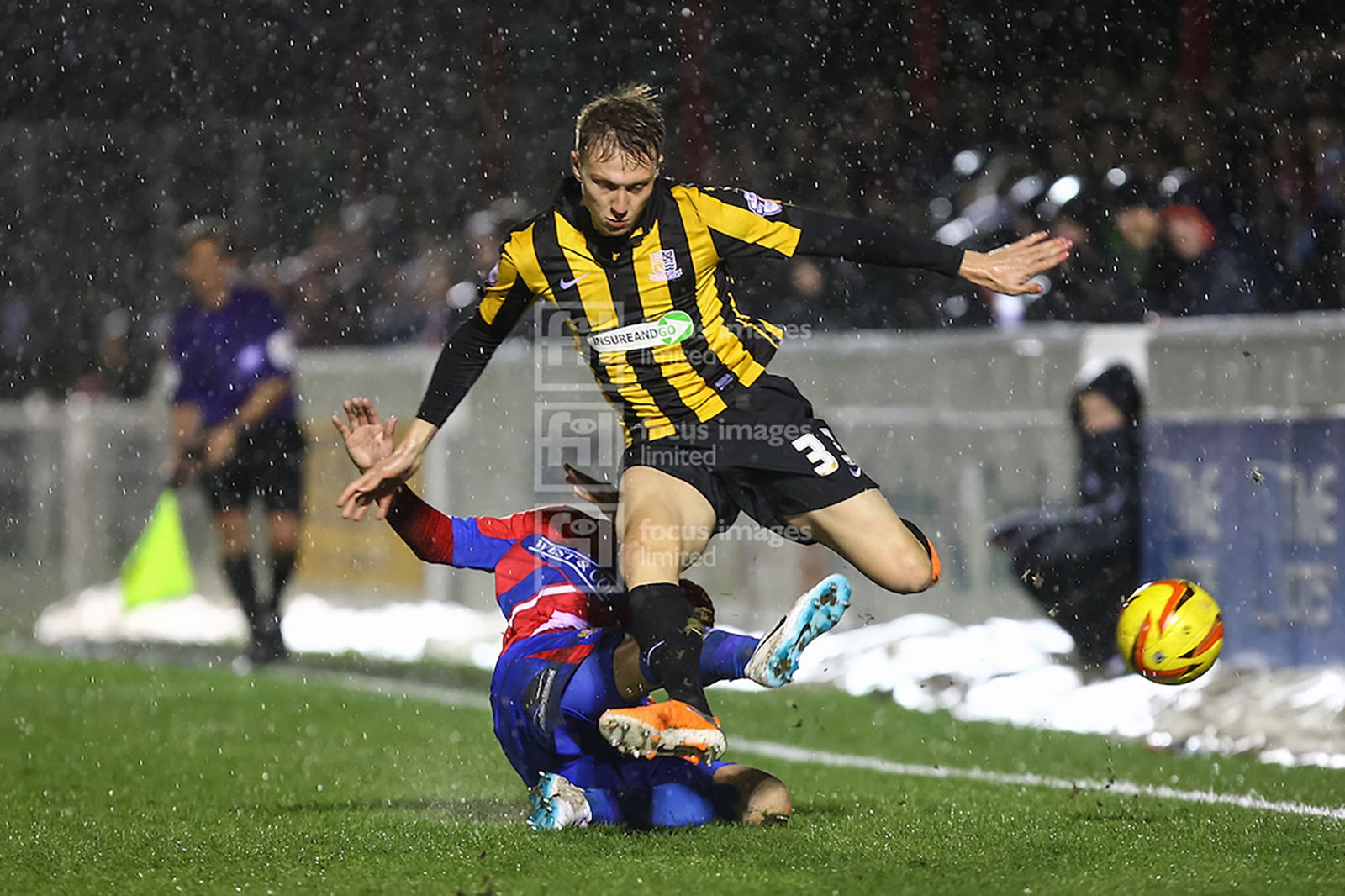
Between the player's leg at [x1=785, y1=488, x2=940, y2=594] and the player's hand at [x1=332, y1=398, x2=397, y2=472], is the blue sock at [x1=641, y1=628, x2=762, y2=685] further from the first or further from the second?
the player's hand at [x1=332, y1=398, x2=397, y2=472]

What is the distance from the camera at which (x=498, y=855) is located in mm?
3713

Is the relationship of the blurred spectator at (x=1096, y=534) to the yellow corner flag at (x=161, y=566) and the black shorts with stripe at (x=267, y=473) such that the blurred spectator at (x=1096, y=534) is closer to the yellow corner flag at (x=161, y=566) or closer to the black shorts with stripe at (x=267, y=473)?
the black shorts with stripe at (x=267, y=473)

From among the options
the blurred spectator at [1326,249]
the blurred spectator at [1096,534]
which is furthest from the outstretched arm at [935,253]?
the blurred spectator at [1326,249]

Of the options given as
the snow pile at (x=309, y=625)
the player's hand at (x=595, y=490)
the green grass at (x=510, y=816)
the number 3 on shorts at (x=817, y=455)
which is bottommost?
the green grass at (x=510, y=816)

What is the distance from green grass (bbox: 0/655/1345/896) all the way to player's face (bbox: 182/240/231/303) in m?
2.34

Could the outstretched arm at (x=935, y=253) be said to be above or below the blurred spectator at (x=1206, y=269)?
below

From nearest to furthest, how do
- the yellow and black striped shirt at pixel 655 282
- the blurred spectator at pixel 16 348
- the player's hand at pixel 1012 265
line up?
1. the player's hand at pixel 1012 265
2. the yellow and black striped shirt at pixel 655 282
3. the blurred spectator at pixel 16 348

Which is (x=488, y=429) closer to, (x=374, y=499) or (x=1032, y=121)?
(x=1032, y=121)

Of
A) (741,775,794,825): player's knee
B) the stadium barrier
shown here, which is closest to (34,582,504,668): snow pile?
the stadium barrier

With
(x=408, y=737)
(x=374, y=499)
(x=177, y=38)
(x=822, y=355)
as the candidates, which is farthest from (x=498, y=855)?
(x=177, y=38)

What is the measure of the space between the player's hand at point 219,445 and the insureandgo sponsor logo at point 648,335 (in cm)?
467

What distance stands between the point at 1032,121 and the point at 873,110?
911 mm

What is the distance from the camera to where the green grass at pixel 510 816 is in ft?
11.4
